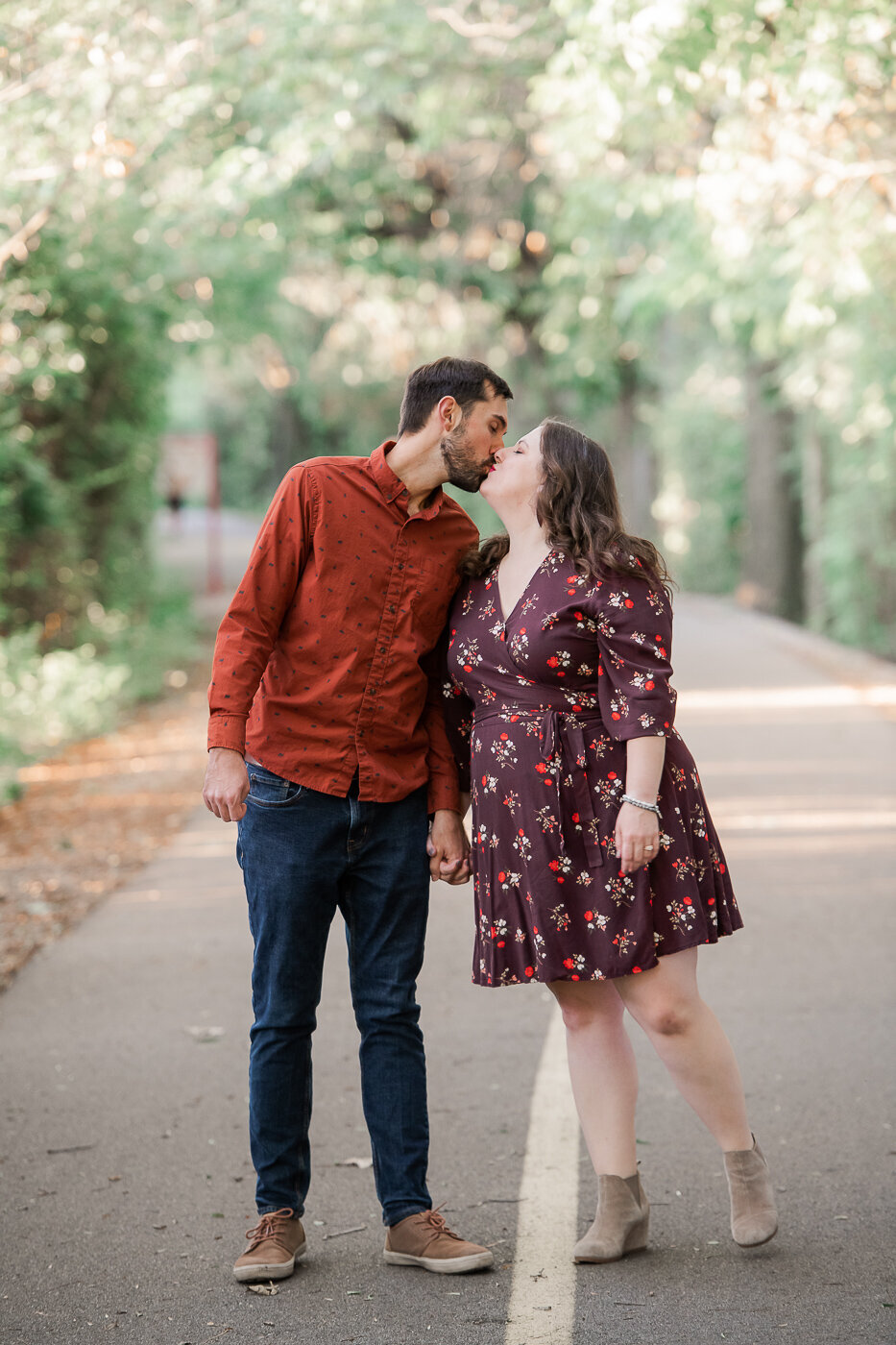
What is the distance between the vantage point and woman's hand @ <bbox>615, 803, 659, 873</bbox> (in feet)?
11.4

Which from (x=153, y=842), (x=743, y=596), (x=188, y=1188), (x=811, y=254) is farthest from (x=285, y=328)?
(x=188, y=1188)

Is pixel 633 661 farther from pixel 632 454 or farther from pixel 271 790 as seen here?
pixel 632 454

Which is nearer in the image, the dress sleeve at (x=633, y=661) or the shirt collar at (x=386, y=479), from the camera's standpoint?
the dress sleeve at (x=633, y=661)

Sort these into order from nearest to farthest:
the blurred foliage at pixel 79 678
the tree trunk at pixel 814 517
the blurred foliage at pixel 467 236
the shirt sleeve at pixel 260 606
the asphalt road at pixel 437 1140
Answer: the asphalt road at pixel 437 1140 → the shirt sleeve at pixel 260 606 → the blurred foliage at pixel 467 236 → the blurred foliage at pixel 79 678 → the tree trunk at pixel 814 517

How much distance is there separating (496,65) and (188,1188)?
43.7 feet

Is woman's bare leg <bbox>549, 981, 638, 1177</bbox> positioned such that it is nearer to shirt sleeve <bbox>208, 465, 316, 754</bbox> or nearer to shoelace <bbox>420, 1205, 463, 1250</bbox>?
shoelace <bbox>420, 1205, 463, 1250</bbox>

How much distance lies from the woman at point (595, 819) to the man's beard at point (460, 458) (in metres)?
0.07

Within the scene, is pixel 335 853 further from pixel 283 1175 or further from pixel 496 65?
pixel 496 65

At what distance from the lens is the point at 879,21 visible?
7.25m

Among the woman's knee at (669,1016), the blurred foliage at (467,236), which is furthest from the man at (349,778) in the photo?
the blurred foliage at (467,236)

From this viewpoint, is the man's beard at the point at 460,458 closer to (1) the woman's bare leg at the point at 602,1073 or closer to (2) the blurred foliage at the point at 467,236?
(1) the woman's bare leg at the point at 602,1073

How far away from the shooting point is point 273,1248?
3.62 m

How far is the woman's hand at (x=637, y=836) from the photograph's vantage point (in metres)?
3.47

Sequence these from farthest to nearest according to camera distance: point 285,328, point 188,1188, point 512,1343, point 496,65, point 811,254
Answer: point 285,328 → point 496,65 → point 811,254 → point 188,1188 → point 512,1343
